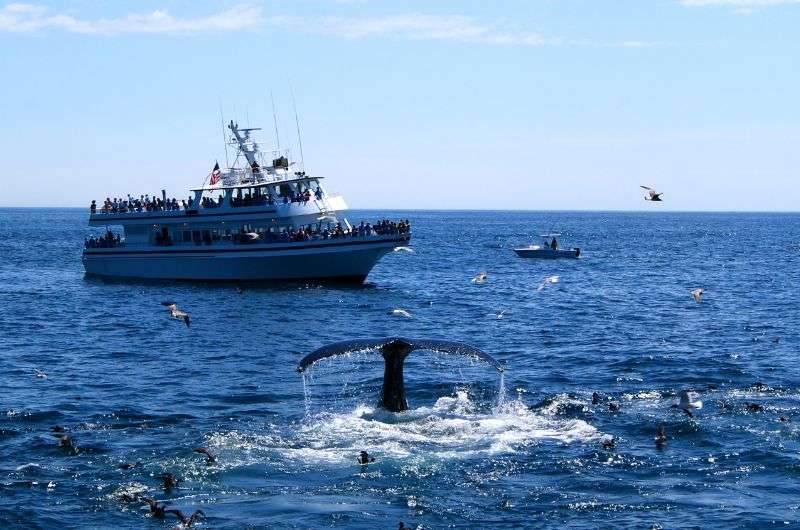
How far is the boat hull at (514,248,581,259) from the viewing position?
417 feet

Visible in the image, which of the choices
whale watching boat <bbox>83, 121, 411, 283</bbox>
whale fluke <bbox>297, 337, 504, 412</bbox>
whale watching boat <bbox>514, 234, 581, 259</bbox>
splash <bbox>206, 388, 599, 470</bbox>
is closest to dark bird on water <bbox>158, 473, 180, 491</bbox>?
splash <bbox>206, 388, 599, 470</bbox>

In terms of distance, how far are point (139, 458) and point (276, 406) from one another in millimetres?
8120

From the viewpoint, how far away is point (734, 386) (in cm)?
3991

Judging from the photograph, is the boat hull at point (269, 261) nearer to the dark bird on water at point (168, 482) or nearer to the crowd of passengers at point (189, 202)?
the crowd of passengers at point (189, 202)

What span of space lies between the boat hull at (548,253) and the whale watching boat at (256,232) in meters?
51.0

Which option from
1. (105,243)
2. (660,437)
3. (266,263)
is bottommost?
(660,437)

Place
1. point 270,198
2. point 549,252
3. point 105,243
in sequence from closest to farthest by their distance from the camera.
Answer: point 270,198, point 105,243, point 549,252

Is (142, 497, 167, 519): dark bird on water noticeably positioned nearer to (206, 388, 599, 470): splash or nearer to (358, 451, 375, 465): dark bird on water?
(206, 388, 599, 470): splash

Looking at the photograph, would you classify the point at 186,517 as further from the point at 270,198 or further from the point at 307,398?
the point at 270,198

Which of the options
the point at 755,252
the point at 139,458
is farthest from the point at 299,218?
the point at 755,252

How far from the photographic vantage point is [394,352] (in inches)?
1187

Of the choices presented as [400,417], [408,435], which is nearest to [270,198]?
[400,417]

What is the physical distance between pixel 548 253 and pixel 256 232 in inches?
2207

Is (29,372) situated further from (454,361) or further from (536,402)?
(536,402)
